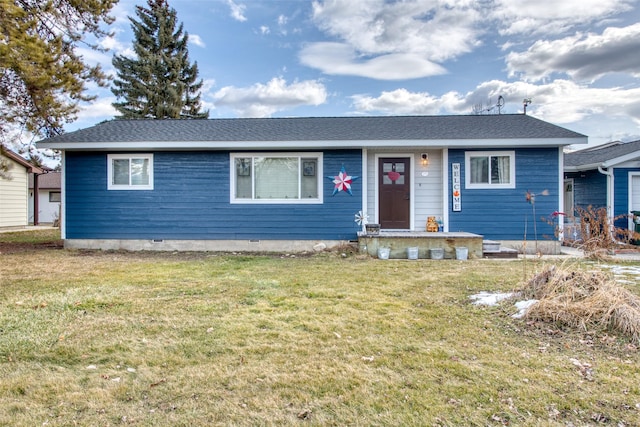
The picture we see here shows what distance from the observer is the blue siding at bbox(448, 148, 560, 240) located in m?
8.74

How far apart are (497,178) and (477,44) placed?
8138 millimetres

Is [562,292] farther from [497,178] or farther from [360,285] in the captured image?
[497,178]

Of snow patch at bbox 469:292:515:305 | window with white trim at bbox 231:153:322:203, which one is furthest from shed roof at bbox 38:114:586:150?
snow patch at bbox 469:292:515:305

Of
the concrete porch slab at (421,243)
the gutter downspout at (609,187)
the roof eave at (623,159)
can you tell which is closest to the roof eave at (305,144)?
the concrete porch slab at (421,243)

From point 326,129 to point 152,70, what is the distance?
68.8ft

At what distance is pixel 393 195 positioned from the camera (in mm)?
9289

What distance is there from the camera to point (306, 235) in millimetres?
8992

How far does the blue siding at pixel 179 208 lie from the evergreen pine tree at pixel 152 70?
697 inches

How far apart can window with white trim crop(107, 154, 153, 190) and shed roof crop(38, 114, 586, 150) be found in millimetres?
497

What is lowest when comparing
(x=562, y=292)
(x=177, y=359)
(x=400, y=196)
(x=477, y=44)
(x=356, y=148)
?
(x=177, y=359)

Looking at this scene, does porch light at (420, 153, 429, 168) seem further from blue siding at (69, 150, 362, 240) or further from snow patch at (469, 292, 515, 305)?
snow patch at (469, 292, 515, 305)

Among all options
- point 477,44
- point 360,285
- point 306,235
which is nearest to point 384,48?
point 477,44

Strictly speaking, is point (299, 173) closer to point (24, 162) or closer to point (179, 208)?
point (179, 208)

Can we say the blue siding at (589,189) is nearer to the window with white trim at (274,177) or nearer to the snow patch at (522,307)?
the window with white trim at (274,177)
